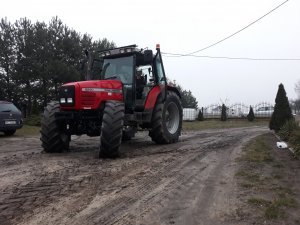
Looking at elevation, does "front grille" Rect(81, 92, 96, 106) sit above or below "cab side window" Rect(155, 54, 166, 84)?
below

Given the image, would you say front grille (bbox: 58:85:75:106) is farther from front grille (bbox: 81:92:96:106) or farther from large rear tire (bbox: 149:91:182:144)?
large rear tire (bbox: 149:91:182:144)

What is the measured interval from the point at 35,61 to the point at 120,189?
29.1 meters

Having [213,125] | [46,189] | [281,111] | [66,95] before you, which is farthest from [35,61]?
[46,189]

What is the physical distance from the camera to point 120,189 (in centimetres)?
600

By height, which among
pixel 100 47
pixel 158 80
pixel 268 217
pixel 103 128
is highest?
pixel 100 47

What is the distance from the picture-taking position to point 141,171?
7.32 metres

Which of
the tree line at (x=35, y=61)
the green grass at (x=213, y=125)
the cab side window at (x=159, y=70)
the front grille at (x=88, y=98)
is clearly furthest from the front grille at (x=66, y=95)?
the tree line at (x=35, y=61)

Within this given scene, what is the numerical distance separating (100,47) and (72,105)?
29.6 meters

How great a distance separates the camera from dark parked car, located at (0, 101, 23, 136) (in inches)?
658

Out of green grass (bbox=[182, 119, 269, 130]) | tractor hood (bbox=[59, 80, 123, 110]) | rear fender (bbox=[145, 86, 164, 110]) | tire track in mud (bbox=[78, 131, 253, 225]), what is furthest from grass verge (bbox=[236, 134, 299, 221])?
green grass (bbox=[182, 119, 269, 130])

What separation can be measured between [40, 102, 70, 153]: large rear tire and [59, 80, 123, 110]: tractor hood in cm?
32

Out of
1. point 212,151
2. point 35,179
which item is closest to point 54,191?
point 35,179

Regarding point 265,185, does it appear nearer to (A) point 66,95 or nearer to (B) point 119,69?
A: (A) point 66,95

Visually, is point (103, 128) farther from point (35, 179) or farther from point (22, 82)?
point (22, 82)
